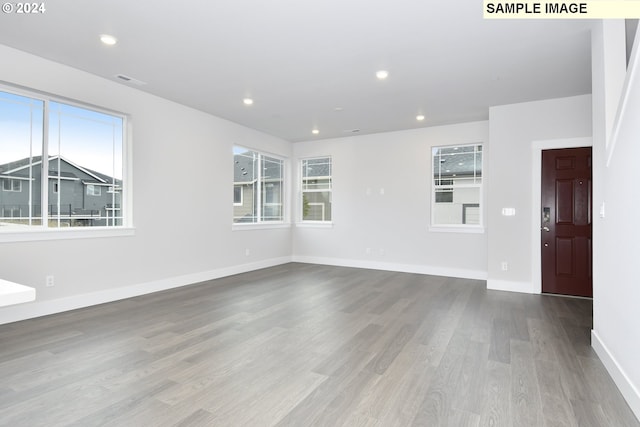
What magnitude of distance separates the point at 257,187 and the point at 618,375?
19.4ft

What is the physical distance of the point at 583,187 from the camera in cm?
472

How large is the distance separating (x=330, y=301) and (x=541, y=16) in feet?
11.6

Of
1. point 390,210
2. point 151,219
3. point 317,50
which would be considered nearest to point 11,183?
point 151,219

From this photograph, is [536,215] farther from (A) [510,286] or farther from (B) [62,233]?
(B) [62,233]

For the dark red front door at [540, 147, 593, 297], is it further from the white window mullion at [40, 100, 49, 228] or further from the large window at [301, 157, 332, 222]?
the white window mullion at [40, 100, 49, 228]

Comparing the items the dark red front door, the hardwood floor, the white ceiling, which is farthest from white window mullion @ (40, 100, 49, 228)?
the dark red front door

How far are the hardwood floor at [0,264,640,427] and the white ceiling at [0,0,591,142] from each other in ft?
8.88

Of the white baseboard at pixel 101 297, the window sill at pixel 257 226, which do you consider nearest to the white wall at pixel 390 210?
the window sill at pixel 257 226

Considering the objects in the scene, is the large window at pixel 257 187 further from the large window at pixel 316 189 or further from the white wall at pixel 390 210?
the white wall at pixel 390 210

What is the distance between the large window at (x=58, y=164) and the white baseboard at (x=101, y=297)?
2.70 feet

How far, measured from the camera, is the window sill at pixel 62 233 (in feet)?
11.3

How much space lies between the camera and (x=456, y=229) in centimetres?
611

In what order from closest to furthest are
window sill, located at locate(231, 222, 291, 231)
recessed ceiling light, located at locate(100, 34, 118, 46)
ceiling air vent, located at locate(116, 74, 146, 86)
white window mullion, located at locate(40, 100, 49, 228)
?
recessed ceiling light, located at locate(100, 34, 118, 46) → white window mullion, located at locate(40, 100, 49, 228) → ceiling air vent, located at locate(116, 74, 146, 86) → window sill, located at locate(231, 222, 291, 231)

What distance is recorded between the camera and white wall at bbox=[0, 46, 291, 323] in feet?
11.9
